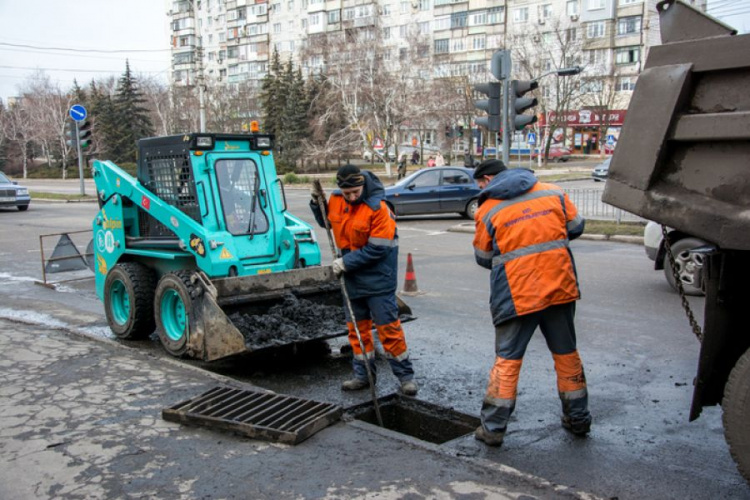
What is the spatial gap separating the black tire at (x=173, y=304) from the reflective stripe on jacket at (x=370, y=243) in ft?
4.90

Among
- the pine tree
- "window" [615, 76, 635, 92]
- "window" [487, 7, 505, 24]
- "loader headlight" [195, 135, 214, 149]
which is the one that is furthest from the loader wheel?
"window" [487, 7, 505, 24]

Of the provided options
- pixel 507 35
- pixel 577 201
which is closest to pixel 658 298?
pixel 577 201

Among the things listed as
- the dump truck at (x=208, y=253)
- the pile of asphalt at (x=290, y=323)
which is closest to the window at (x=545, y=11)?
the dump truck at (x=208, y=253)

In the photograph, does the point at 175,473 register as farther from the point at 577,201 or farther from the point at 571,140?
the point at 571,140

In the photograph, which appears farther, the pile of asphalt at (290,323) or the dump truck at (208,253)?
the dump truck at (208,253)

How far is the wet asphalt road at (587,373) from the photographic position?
165 inches

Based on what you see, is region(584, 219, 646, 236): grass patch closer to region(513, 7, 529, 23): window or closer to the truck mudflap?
the truck mudflap

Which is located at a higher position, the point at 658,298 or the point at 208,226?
the point at 208,226

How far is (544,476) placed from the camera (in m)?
4.10

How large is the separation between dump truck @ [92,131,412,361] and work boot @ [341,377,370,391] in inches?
21.1

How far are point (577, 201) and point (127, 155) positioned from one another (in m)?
51.9

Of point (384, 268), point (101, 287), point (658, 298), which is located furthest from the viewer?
point (658, 298)

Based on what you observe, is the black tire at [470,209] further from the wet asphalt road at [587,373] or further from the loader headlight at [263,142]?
the loader headlight at [263,142]

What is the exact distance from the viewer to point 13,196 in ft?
82.3
